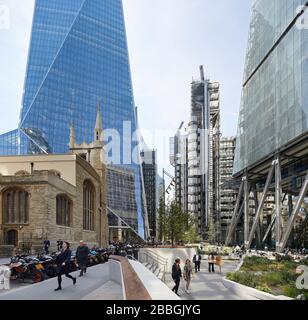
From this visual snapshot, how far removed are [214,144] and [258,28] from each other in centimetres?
5688

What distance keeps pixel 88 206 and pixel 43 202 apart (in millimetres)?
20652

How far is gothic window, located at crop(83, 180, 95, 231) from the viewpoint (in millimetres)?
51938

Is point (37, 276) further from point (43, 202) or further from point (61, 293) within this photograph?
point (43, 202)

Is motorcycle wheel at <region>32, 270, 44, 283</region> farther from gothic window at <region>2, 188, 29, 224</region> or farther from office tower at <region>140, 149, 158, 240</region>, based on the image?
office tower at <region>140, 149, 158, 240</region>

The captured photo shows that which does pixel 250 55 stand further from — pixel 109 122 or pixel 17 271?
pixel 17 271

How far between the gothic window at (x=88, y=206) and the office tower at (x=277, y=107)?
2297 cm

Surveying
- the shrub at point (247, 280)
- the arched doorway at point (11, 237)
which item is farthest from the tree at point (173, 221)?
the shrub at point (247, 280)

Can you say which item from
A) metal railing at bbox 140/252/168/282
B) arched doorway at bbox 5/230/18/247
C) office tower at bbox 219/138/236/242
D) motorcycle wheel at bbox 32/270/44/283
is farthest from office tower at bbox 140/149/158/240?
motorcycle wheel at bbox 32/270/44/283

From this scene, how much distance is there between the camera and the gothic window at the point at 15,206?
3428 centimetres

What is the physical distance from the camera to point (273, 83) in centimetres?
5428

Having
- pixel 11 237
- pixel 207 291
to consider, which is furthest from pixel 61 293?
pixel 11 237

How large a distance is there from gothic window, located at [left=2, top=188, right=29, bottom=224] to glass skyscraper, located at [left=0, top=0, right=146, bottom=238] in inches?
1334

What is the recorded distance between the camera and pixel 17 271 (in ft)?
50.7
